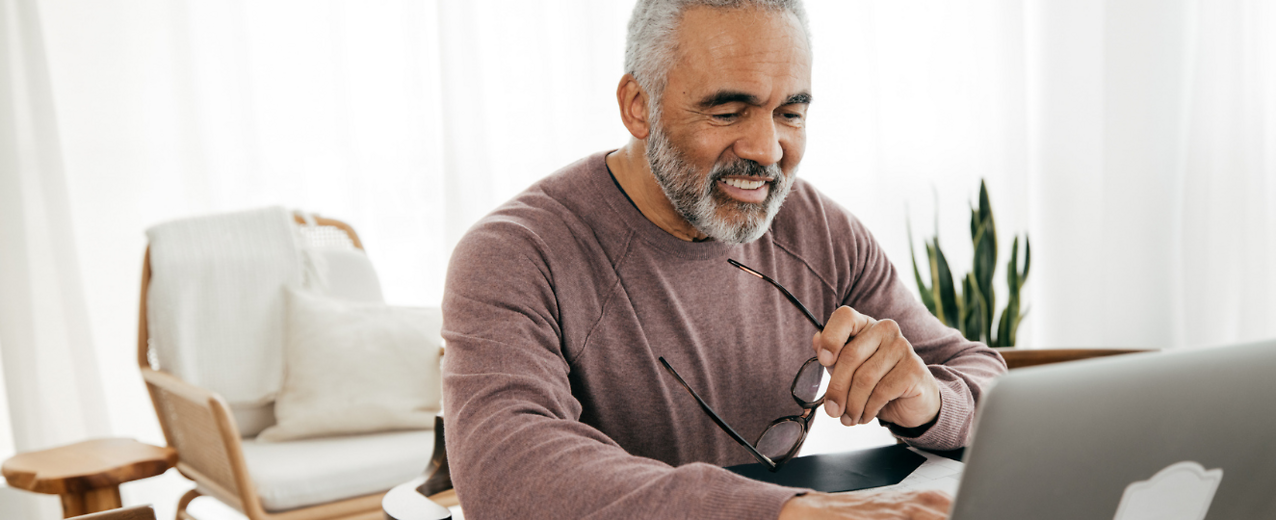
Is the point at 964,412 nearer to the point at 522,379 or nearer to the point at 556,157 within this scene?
the point at 522,379

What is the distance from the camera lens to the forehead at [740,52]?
3.64 ft

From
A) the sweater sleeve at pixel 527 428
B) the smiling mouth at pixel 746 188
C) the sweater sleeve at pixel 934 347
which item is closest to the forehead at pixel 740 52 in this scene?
the smiling mouth at pixel 746 188

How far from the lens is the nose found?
3.76ft

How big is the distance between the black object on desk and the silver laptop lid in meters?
0.36

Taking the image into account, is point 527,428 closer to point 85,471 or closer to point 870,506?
point 870,506

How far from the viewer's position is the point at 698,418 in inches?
48.8

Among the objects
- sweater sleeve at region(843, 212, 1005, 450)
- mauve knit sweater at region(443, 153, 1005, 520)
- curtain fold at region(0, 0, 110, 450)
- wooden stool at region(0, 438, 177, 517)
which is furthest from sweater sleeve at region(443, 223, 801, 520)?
curtain fold at region(0, 0, 110, 450)

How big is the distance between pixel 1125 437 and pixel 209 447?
6.33 feet

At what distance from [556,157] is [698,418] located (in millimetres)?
1901

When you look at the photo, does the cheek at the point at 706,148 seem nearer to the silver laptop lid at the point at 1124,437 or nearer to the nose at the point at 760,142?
the nose at the point at 760,142

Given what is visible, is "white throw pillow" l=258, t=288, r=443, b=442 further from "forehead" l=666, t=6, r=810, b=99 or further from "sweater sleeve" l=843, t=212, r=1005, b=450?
"forehead" l=666, t=6, r=810, b=99

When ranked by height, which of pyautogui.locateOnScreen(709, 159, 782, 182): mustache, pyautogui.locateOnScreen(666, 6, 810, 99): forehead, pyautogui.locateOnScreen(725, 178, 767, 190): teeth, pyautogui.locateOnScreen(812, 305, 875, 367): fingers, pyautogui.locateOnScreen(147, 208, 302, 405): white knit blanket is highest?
pyautogui.locateOnScreen(666, 6, 810, 99): forehead

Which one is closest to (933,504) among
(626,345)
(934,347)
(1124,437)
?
(1124,437)

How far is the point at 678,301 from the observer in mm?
1237
